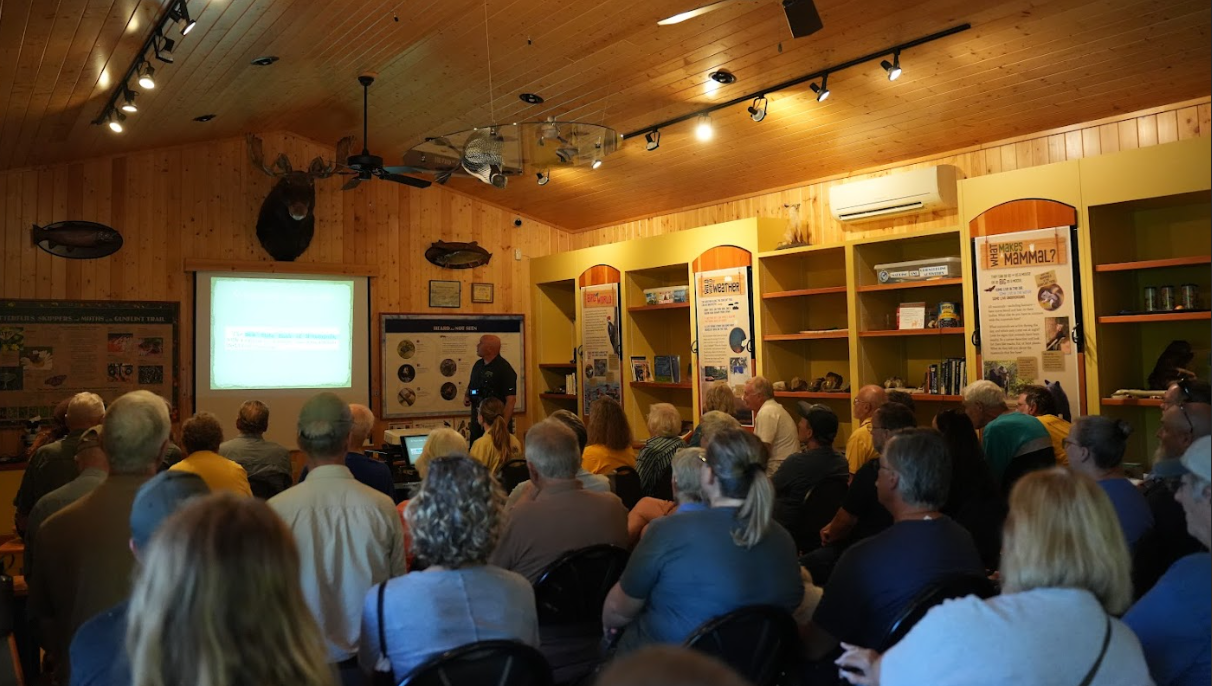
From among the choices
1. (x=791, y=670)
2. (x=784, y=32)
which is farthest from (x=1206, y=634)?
(x=784, y=32)

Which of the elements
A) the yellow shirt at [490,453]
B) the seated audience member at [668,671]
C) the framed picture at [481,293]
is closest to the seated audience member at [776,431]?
the yellow shirt at [490,453]

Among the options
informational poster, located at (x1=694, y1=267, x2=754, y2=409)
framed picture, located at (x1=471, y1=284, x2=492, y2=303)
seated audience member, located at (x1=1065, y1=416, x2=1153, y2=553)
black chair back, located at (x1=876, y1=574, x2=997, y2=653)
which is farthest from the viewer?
framed picture, located at (x1=471, y1=284, x2=492, y2=303)

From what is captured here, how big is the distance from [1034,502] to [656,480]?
2.91m

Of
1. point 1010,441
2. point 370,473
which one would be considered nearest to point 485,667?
point 370,473

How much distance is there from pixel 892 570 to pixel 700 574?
1.59ft

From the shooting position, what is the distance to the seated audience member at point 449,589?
6.24 ft

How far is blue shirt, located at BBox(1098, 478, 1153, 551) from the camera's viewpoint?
9.53ft

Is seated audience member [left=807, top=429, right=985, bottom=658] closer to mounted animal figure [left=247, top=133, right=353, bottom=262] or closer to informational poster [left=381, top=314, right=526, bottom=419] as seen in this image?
mounted animal figure [left=247, top=133, right=353, bottom=262]

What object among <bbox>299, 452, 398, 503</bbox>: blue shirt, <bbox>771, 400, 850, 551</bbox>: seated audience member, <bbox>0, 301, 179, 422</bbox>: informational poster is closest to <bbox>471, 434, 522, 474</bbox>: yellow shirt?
<bbox>299, 452, 398, 503</bbox>: blue shirt

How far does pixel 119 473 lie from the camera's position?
2535 mm

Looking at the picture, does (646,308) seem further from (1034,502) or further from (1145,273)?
(1034,502)

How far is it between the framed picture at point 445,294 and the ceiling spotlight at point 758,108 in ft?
13.0

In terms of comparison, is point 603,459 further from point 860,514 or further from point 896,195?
point 896,195

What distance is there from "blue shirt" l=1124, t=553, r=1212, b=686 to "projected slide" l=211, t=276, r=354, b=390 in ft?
23.8
